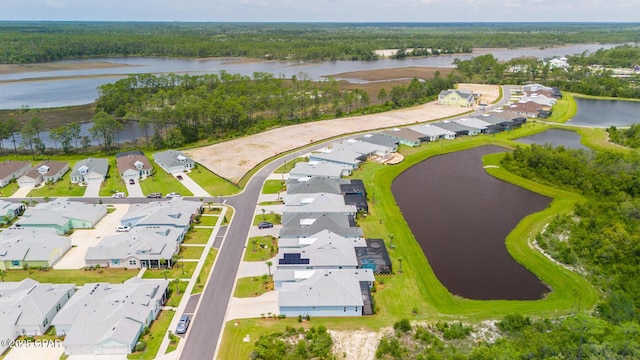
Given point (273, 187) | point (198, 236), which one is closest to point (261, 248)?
point (198, 236)

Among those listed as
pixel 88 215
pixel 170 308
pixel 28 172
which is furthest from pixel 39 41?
pixel 170 308

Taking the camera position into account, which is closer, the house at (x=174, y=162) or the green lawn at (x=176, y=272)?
the green lawn at (x=176, y=272)

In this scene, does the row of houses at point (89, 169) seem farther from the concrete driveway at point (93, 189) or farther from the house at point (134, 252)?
the house at point (134, 252)

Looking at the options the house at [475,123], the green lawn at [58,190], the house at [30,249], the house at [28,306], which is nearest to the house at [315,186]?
the house at [30,249]

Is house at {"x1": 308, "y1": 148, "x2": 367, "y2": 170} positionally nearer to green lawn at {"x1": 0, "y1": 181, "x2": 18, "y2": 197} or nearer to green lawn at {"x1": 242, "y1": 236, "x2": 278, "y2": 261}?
green lawn at {"x1": 242, "y1": 236, "x2": 278, "y2": 261}

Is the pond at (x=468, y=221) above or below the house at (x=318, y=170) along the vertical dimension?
below

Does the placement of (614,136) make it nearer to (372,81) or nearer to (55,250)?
(372,81)
